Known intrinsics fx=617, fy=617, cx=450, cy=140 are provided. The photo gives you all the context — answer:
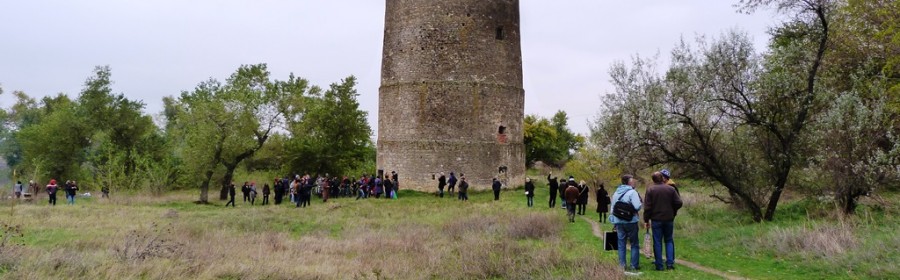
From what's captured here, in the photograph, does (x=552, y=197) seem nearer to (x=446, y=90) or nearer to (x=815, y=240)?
(x=446, y=90)

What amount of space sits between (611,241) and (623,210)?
881mm

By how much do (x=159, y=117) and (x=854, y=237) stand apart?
70.8 metres

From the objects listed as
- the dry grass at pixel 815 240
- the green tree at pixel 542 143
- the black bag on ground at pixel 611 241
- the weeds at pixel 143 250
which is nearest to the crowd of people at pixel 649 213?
the black bag on ground at pixel 611 241

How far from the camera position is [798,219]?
12.4 metres

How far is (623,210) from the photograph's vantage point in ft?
27.0

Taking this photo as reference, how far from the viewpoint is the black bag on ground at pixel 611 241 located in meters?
8.88

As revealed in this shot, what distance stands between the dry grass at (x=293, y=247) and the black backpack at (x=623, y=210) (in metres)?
0.71

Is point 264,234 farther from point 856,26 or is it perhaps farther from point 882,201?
point 856,26

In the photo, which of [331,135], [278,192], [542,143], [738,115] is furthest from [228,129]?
[542,143]

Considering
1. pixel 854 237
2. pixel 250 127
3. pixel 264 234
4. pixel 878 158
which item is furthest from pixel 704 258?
pixel 250 127

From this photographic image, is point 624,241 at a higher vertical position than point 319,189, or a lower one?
lower

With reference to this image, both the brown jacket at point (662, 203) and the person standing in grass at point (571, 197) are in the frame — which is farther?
the person standing in grass at point (571, 197)

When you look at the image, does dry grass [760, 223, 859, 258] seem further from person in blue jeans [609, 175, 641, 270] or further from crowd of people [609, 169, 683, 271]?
person in blue jeans [609, 175, 641, 270]

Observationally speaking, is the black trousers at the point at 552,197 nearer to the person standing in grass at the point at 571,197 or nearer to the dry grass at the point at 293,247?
the dry grass at the point at 293,247
